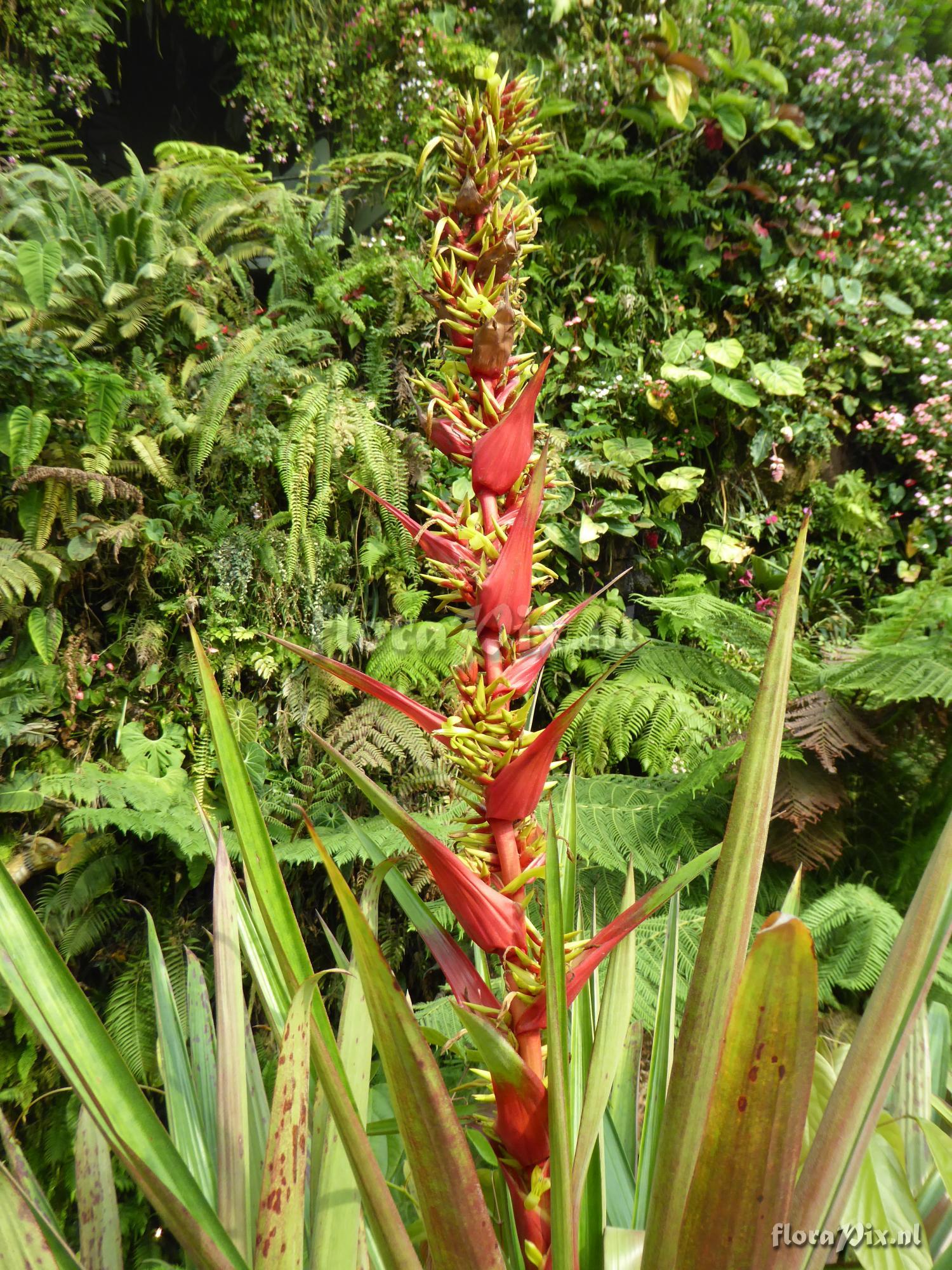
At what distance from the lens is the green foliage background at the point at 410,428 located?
171 cm

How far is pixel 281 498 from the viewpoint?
2471 millimetres

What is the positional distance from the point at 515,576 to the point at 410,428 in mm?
2336

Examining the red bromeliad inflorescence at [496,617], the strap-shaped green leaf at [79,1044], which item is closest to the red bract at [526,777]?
the red bromeliad inflorescence at [496,617]

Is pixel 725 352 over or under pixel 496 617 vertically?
over

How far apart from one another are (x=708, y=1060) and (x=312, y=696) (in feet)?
6.59

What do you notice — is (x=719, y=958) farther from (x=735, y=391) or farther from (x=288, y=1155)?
(x=735, y=391)

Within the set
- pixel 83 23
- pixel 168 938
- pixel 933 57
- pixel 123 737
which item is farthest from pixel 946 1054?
pixel 83 23

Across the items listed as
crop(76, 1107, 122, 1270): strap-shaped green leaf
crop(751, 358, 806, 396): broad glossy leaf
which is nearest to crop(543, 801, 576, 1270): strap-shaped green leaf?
crop(76, 1107, 122, 1270): strap-shaped green leaf

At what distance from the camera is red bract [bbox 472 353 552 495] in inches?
14.2

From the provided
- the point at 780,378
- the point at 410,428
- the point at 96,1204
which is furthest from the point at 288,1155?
the point at 780,378

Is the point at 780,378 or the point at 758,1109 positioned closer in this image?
the point at 758,1109

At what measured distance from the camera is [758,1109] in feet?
0.79

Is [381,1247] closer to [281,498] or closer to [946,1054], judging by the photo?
[946,1054]

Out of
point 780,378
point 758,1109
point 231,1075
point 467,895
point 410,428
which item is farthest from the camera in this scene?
point 780,378
